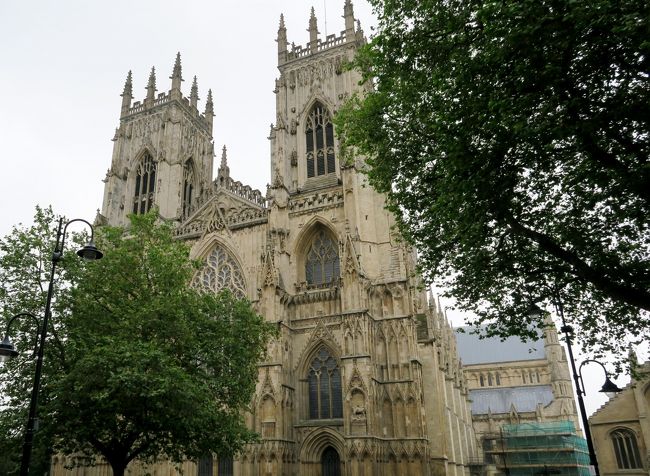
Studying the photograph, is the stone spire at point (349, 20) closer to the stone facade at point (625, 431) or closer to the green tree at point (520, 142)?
the green tree at point (520, 142)

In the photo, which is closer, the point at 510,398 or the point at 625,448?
the point at 625,448

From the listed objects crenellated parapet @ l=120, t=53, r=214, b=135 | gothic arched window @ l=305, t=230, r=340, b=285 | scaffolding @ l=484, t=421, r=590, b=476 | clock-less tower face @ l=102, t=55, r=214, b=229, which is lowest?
scaffolding @ l=484, t=421, r=590, b=476

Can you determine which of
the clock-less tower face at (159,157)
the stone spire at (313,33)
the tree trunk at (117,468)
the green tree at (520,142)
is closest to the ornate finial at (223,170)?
the clock-less tower face at (159,157)

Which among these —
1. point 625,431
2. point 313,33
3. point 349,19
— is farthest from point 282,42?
point 625,431

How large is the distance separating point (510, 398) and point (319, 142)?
43589mm

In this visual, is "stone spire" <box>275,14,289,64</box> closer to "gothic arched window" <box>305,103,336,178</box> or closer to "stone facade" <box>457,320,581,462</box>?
"gothic arched window" <box>305,103,336,178</box>

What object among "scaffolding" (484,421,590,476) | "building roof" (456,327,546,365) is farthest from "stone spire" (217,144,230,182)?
"building roof" (456,327,546,365)

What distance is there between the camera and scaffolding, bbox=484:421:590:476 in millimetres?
43656

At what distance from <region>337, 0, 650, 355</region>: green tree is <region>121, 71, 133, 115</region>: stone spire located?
1283 inches

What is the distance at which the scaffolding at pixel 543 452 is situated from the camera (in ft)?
143

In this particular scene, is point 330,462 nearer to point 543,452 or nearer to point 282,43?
point 543,452

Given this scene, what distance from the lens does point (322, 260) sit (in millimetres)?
30266

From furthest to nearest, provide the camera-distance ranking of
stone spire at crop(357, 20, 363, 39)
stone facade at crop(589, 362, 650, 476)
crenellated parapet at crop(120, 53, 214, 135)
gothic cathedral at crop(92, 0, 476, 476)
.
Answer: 1. crenellated parapet at crop(120, 53, 214, 135)
2. stone spire at crop(357, 20, 363, 39)
3. stone facade at crop(589, 362, 650, 476)
4. gothic cathedral at crop(92, 0, 476, 476)

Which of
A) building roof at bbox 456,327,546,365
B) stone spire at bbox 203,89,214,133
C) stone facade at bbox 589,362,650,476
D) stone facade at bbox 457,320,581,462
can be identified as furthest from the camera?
building roof at bbox 456,327,546,365
